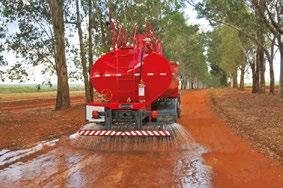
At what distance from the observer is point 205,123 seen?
18.7m

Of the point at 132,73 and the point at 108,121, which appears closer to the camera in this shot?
the point at 108,121

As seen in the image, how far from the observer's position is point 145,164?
10.5 m

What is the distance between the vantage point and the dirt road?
8828 mm

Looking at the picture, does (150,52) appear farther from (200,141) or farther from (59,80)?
(59,80)

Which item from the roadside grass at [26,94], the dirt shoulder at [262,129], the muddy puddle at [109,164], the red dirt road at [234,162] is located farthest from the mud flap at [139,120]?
the roadside grass at [26,94]

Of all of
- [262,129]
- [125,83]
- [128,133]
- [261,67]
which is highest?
[261,67]

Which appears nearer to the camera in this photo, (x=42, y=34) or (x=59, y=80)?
(x=59, y=80)

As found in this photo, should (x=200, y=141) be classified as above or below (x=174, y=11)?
below

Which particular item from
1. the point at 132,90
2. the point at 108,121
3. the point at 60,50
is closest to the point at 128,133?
the point at 108,121

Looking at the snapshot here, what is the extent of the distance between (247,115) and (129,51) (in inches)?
382

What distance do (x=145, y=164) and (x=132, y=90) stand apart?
11.2ft

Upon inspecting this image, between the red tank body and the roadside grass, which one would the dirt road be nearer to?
the red tank body

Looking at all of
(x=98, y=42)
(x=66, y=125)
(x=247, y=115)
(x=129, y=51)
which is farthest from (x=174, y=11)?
(x=129, y=51)

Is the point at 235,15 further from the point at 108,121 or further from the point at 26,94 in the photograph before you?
the point at 26,94
